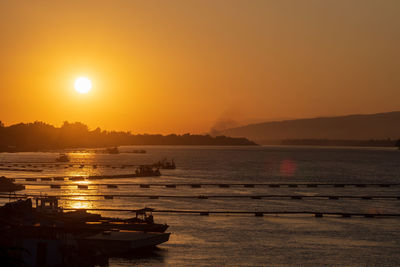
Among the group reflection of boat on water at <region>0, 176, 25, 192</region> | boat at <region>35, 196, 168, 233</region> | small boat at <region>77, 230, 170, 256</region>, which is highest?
A: reflection of boat on water at <region>0, 176, 25, 192</region>

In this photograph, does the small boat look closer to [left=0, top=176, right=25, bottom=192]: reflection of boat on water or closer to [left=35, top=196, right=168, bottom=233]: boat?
[left=35, top=196, right=168, bottom=233]: boat

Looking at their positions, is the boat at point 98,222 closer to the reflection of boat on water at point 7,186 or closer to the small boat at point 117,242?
the small boat at point 117,242

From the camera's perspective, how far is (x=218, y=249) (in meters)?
60.7

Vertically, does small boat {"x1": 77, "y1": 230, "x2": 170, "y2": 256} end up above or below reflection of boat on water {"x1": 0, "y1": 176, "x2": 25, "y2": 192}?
below

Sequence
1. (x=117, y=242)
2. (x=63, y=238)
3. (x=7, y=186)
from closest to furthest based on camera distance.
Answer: (x=63, y=238)
(x=117, y=242)
(x=7, y=186)

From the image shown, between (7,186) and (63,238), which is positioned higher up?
(7,186)

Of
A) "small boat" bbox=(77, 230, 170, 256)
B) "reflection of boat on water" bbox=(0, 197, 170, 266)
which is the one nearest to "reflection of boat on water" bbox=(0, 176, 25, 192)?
"reflection of boat on water" bbox=(0, 197, 170, 266)

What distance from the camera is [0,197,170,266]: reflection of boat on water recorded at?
43.5 metres

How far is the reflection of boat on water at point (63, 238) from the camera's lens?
43.5 metres

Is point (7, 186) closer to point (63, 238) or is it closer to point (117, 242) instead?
point (117, 242)

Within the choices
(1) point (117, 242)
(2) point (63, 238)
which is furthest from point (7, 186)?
(2) point (63, 238)

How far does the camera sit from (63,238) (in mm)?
45469

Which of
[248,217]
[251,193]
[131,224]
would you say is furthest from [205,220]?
[251,193]

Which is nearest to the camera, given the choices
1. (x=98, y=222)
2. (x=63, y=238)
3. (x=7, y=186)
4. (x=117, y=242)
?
(x=63, y=238)
